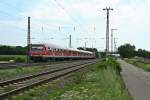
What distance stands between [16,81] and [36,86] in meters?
2.47

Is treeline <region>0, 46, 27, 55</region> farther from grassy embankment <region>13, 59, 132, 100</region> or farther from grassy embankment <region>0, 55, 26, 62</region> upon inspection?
grassy embankment <region>13, 59, 132, 100</region>

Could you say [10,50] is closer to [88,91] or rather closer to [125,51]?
[125,51]

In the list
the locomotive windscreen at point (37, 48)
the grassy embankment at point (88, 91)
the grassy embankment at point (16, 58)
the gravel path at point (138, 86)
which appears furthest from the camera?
the grassy embankment at point (16, 58)

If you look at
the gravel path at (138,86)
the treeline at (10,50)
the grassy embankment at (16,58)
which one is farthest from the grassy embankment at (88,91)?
the treeline at (10,50)

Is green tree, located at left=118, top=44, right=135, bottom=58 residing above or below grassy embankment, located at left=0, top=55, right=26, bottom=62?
above

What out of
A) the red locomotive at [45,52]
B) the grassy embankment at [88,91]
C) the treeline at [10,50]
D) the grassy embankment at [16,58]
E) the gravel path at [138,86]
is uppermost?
the treeline at [10,50]

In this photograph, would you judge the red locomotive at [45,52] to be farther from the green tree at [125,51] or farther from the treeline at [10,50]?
the green tree at [125,51]

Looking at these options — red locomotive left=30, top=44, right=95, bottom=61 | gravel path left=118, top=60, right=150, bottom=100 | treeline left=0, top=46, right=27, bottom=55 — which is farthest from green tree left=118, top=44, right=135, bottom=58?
gravel path left=118, top=60, right=150, bottom=100

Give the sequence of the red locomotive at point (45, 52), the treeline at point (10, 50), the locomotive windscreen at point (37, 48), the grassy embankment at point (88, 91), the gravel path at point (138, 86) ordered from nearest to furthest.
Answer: the grassy embankment at point (88, 91) → the gravel path at point (138, 86) → the locomotive windscreen at point (37, 48) → the red locomotive at point (45, 52) → the treeline at point (10, 50)

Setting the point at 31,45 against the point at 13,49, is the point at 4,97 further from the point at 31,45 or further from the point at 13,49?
the point at 13,49

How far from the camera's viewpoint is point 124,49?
177750mm

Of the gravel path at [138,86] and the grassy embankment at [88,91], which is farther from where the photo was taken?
the gravel path at [138,86]

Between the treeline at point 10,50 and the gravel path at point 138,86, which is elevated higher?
the treeline at point 10,50

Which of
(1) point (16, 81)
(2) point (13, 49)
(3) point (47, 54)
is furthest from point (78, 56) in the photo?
(1) point (16, 81)
